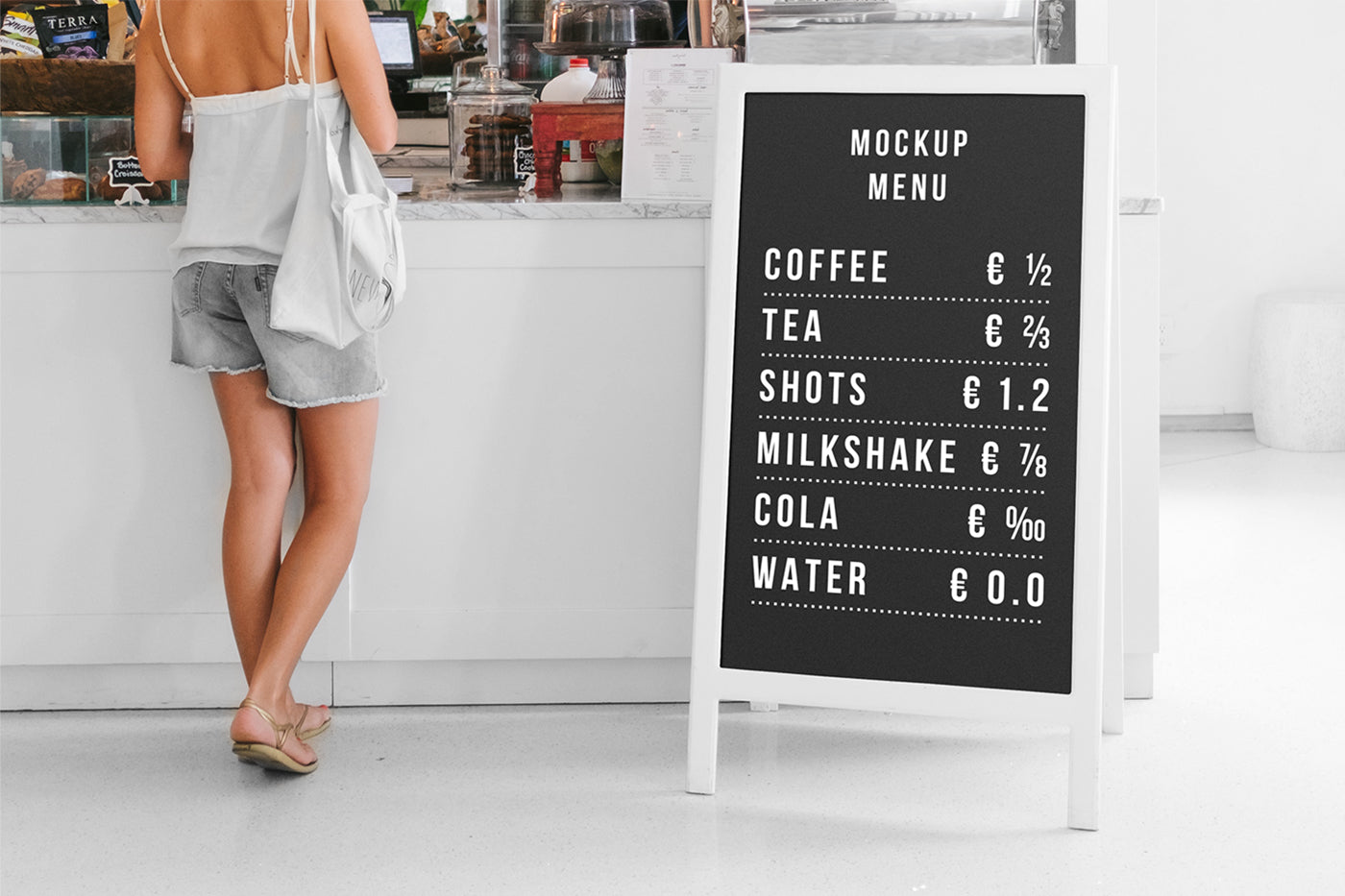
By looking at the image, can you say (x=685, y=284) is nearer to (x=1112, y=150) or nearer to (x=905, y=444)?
(x=905, y=444)

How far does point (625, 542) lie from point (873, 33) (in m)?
0.99

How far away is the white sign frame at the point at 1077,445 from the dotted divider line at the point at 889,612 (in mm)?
72

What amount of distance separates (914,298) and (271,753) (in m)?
1.23

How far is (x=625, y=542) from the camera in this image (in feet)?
8.50

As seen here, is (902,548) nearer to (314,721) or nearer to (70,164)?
(314,721)

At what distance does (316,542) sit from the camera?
237cm

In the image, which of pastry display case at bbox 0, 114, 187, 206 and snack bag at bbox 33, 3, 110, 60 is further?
snack bag at bbox 33, 3, 110, 60

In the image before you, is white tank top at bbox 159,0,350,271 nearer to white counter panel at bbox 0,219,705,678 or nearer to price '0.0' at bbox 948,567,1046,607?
white counter panel at bbox 0,219,705,678

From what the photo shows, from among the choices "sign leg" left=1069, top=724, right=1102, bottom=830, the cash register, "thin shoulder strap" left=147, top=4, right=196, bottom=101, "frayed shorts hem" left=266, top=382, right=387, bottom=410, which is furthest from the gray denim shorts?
"sign leg" left=1069, top=724, right=1102, bottom=830

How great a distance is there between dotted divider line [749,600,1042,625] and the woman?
0.74 metres

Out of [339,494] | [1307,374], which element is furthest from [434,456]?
[1307,374]

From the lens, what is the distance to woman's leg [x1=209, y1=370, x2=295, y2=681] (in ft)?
7.73

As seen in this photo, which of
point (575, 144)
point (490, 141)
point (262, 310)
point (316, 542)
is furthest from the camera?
point (490, 141)

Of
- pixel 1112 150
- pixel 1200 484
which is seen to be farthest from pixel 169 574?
pixel 1200 484
